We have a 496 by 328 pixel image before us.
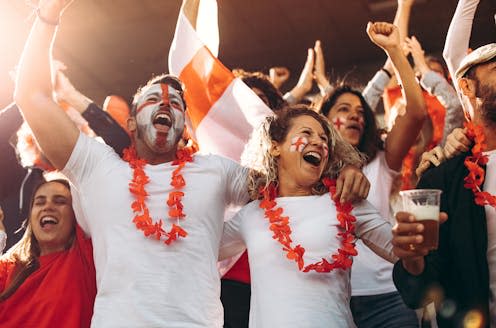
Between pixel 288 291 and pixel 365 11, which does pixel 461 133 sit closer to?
pixel 288 291

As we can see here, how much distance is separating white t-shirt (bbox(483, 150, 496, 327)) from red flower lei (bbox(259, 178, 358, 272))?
472 millimetres

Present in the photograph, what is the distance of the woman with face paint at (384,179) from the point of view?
3.09m

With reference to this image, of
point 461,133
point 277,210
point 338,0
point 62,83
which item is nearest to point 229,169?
point 277,210

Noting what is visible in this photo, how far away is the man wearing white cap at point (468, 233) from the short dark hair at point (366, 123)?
83cm

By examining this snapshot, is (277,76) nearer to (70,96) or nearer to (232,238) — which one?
(70,96)

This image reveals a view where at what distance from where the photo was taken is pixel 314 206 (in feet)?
8.68

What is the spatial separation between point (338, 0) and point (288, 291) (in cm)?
546

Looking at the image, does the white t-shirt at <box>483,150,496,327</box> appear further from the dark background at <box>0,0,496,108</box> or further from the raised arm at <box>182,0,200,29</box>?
the dark background at <box>0,0,496,108</box>

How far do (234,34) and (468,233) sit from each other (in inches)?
239

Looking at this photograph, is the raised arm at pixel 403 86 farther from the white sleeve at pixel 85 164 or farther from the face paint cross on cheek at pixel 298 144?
the white sleeve at pixel 85 164

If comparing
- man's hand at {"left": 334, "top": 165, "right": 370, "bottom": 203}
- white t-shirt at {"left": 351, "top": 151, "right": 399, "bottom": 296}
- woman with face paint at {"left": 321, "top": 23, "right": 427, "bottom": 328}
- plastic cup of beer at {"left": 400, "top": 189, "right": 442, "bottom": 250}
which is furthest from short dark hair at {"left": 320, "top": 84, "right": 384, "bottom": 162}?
plastic cup of beer at {"left": 400, "top": 189, "right": 442, "bottom": 250}

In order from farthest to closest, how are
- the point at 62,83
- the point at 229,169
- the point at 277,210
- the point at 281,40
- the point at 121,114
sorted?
the point at 281,40
the point at 121,114
the point at 62,83
the point at 229,169
the point at 277,210

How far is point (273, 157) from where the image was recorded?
2857mm

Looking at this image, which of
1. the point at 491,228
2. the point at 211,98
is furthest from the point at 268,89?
the point at 491,228
